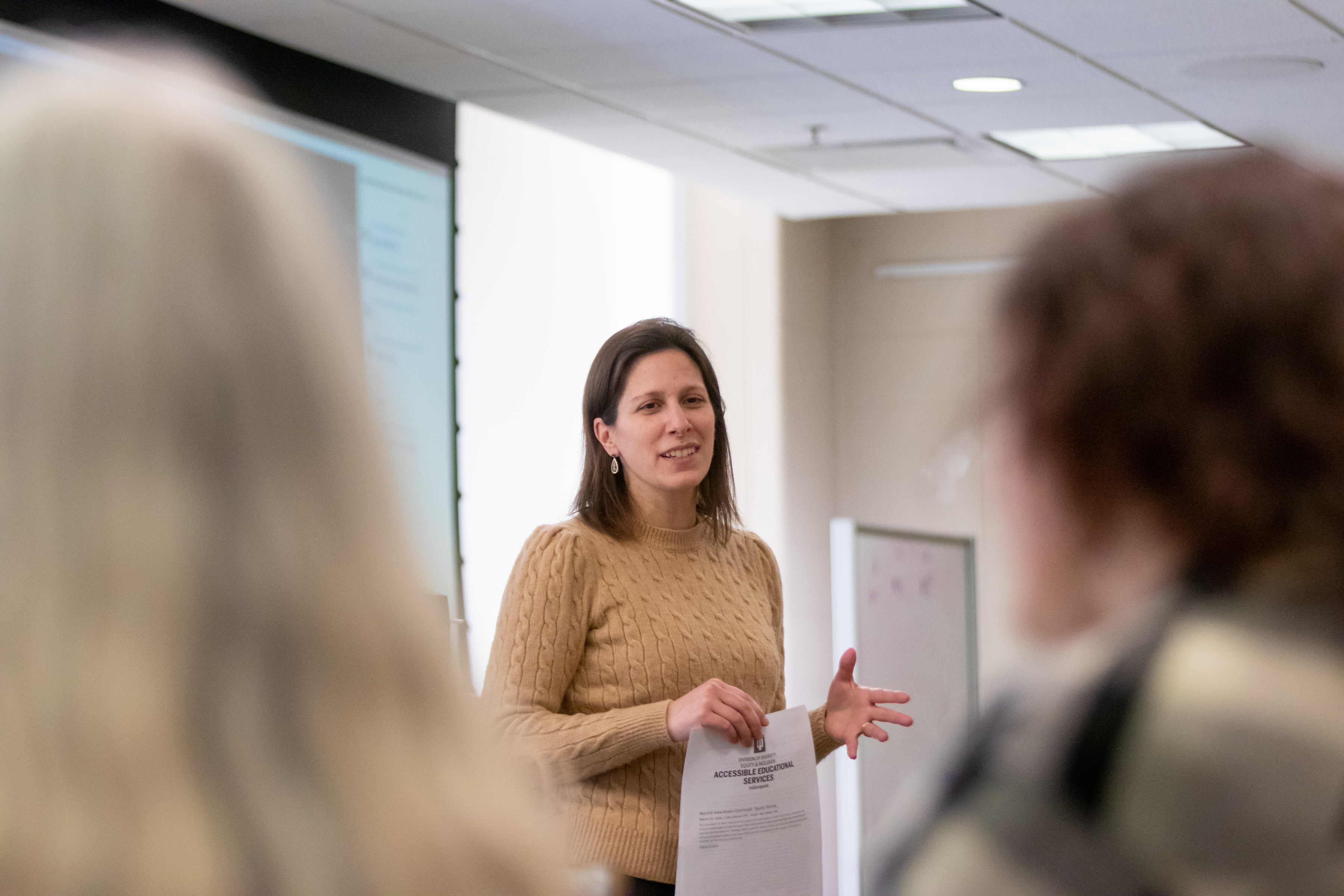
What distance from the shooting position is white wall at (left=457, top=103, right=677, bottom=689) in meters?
5.52

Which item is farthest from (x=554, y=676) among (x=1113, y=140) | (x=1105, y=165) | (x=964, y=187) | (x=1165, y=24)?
(x=964, y=187)

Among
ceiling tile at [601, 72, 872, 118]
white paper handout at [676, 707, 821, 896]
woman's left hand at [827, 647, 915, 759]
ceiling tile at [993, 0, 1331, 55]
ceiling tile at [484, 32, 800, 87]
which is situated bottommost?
white paper handout at [676, 707, 821, 896]

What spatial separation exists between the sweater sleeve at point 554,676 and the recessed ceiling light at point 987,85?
2684mm

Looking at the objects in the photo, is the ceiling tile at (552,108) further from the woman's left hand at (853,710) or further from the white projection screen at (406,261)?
the woman's left hand at (853,710)

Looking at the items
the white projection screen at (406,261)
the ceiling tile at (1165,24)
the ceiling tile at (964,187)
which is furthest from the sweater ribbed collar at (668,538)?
the ceiling tile at (964,187)

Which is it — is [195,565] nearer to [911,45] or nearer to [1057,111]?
[911,45]

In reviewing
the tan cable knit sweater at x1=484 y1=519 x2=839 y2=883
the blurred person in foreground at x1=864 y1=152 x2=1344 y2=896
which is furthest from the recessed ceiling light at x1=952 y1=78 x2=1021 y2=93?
the blurred person in foreground at x1=864 y1=152 x2=1344 y2=896

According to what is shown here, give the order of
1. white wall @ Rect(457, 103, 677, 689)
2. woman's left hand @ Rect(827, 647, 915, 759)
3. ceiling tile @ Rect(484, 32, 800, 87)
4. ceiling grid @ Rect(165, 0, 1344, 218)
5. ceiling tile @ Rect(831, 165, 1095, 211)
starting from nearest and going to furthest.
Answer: woman's left hand @ Rect(827, 647, 915, 759)
ceiling grid @ Rect(165, 0, 1344, 218)
ceiling tile @ Rect(484, 32, 800, 87)
white wall @ Rect(457, 103, 677, 689)
ceiling tile @ Rect(831, 165, 1095, 211)

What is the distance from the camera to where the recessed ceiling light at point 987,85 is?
459cm

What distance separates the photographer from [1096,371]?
31.4 inches

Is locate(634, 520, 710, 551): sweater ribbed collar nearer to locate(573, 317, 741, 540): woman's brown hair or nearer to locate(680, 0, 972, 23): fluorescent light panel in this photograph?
locate(573, 317, 741, 540): woman's brown hair

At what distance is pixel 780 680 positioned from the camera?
8.46 ft

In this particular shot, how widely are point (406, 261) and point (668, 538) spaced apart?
224 cm

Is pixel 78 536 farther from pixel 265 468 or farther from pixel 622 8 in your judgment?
pixel 622 8
